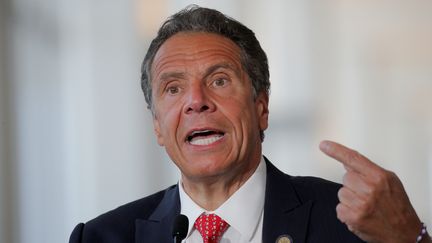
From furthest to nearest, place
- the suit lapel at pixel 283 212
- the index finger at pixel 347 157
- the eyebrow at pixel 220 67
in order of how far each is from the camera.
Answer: the eyebrow at pixel 220 67 → the suit lapel at pixel 283 212 → the index finger at pixel 347 157

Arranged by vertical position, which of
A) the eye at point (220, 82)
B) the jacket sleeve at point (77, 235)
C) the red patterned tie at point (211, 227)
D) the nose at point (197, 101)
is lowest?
the jacket sleeve at point (77, 235)

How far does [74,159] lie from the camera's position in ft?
10.6

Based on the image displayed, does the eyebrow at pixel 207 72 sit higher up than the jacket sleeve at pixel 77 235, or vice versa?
the eyebrow at pixel 207 72

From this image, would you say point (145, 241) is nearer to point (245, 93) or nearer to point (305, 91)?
point (245, 93)

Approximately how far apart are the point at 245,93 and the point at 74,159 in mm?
1470

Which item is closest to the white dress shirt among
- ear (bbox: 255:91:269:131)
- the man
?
the man

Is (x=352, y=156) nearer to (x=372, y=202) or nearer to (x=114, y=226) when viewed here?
(x=372, y=202)

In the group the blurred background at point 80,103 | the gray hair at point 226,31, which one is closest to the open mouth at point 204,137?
the gray hair at point 226,31

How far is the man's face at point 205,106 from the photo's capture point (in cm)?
193

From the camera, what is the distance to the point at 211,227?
192 centimetres

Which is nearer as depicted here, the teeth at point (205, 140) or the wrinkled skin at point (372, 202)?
A: the wrinkled skin at point (372, 202)

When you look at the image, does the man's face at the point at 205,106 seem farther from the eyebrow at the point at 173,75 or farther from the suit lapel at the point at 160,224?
the suit lapel at the point at 160,224

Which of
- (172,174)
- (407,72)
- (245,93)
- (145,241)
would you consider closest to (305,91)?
(407,72)

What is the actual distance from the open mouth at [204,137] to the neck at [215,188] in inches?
4.7
